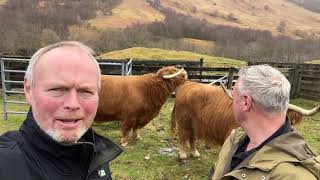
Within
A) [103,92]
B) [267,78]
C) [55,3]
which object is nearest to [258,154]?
[267,78]

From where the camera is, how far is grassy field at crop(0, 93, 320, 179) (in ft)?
25.7

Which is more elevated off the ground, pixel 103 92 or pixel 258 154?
pixel 258 154

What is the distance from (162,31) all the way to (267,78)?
57903mm

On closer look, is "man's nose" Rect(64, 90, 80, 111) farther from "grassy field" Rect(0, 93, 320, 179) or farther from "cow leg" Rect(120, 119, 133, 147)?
"cow leg" Rect(120, 119, 133, 147)

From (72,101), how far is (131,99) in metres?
7.67

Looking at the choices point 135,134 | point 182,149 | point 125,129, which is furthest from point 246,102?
point 135,134

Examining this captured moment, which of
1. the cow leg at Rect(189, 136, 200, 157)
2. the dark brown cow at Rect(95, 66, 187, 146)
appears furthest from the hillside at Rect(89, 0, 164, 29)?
the cow leg at Rect(189, 136, 200, 157)

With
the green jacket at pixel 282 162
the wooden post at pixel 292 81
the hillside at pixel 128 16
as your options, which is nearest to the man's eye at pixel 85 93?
the green jacket at pixel 282 162

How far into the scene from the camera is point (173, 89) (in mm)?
10250

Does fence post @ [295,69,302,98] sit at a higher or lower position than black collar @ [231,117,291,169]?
lower

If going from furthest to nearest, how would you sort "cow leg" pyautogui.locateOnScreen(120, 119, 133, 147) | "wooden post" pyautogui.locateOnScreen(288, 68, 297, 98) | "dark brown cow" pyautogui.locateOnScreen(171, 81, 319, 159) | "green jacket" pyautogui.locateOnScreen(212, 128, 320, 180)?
1. "wooden post" pyautogui.locateOnScreen(288, 68, 297, 98)
2. "cow leg" pyautogui.locateOnScreen(120, 119, 133, 147)
3. "dark brown cow" pyautogui.locateOnScreen(171, 81, 319, 159)
4. "green jacket" pyautogui.locateOnScreen(212, 128, 320, 180)

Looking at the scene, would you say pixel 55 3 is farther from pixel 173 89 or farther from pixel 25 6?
pixel 173 89

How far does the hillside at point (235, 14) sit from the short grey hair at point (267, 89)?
6195cm

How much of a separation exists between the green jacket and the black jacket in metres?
1.21
